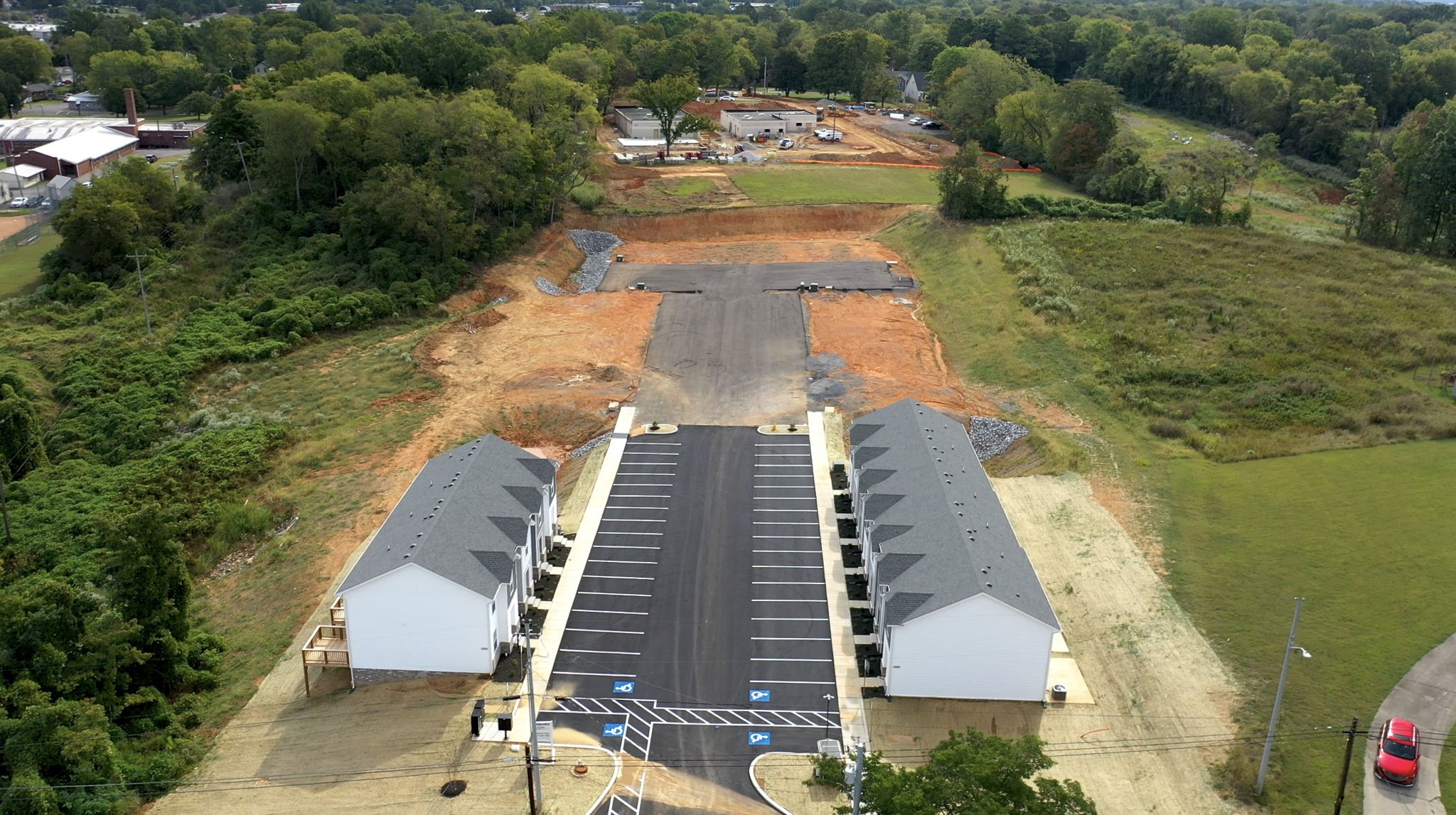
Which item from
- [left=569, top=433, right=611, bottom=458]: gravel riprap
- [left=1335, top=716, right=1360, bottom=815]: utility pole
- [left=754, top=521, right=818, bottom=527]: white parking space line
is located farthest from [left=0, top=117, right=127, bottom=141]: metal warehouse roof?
[left=1335, top=716, right=1360, bottom=815]: utility pole

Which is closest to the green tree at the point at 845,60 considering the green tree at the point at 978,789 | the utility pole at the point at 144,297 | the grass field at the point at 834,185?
the grass field at the point at 834,185

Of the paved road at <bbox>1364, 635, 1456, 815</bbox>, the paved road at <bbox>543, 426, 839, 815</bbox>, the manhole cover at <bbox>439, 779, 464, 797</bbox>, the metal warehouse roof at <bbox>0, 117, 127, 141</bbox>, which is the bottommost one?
the manhole cover at <bbox>439, 779, 464, 797</bbox>

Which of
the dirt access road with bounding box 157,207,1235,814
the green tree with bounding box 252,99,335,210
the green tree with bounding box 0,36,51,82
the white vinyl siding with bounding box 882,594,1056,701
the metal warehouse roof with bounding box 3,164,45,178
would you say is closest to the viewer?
the dirt access road with bounding box 157,207,1235,814

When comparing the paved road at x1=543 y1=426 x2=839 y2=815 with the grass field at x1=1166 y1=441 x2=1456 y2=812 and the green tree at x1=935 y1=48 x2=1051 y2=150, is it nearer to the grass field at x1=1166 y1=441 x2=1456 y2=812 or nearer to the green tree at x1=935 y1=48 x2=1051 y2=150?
the grass field at x1=1166 y1=441 x2=1456 y2=812

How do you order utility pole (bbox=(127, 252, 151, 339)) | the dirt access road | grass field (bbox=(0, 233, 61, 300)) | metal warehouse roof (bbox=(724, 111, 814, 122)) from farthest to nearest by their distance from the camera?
1. metal warehouse roof (bbox=(724, 111, 814, 122))
2. grass field (bbox=(0, 233, 61, 300))
3. utility pole (bbox=(127, 252, 151, 339))
4. the dirt access road

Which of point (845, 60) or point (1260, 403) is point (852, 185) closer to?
point (1260, 403)

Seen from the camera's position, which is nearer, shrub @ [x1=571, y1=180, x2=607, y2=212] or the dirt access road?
the dirt access road
